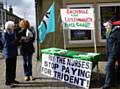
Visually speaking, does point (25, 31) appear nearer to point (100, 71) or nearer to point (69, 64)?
point (69, 64)

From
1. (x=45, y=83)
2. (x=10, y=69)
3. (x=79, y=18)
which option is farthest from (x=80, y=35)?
(x=10, y=69)

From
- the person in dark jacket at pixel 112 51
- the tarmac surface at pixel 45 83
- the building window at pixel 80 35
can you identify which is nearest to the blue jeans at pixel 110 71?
the person in dark jacket at pixel 112 51

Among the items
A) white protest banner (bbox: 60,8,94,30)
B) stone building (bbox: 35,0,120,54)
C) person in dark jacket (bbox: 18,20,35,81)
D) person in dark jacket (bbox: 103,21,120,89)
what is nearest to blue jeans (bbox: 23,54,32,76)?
person in dark jacket (bbox: 18,20,35,81)

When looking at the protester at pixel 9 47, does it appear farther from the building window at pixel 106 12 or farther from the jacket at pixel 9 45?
the building window at pixel 106 12

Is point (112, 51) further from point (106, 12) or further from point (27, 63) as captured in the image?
point (106, 12)

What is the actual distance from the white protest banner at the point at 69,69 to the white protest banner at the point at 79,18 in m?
1.21

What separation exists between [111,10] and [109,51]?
20.4 feet

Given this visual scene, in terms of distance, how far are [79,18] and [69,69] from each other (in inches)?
66.3

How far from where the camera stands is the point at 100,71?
12.5m

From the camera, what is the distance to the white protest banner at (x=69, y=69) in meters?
9.79

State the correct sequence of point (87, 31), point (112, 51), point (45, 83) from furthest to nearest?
point (87, 31) < point (45, 83) < point (112, 51)

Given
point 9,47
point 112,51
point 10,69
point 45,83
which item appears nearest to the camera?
point 112,51

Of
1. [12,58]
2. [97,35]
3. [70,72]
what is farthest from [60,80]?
[97,35]

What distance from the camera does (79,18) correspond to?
11.0 metres
